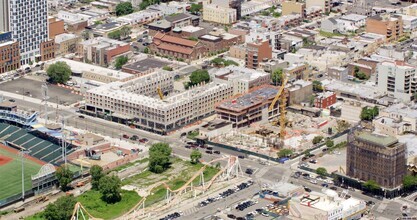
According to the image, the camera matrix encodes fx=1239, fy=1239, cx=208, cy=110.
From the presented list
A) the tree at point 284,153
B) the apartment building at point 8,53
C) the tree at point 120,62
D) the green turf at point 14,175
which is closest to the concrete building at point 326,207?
the tree at point 284,153

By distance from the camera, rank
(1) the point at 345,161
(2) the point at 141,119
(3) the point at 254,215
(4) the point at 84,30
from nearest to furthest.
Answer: (3) the point at 254,215 → (1) the point at 345,161 → (2) the point at 141,119 → (4) the point at 84,30

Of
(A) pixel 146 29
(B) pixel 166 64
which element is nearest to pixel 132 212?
(B) pixel 166 64

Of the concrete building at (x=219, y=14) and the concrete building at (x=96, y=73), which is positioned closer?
the concrete building at (x=96, y=73)

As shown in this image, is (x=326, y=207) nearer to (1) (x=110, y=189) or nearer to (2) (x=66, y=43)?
(1) (x=110, y=189)

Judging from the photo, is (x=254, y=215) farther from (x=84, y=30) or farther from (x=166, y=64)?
(x=84, y=30)

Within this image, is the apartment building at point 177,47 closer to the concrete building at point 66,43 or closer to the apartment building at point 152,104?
the concrete building at point 66,43

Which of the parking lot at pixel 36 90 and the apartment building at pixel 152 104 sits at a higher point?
the apartment building at pixel 152 104
